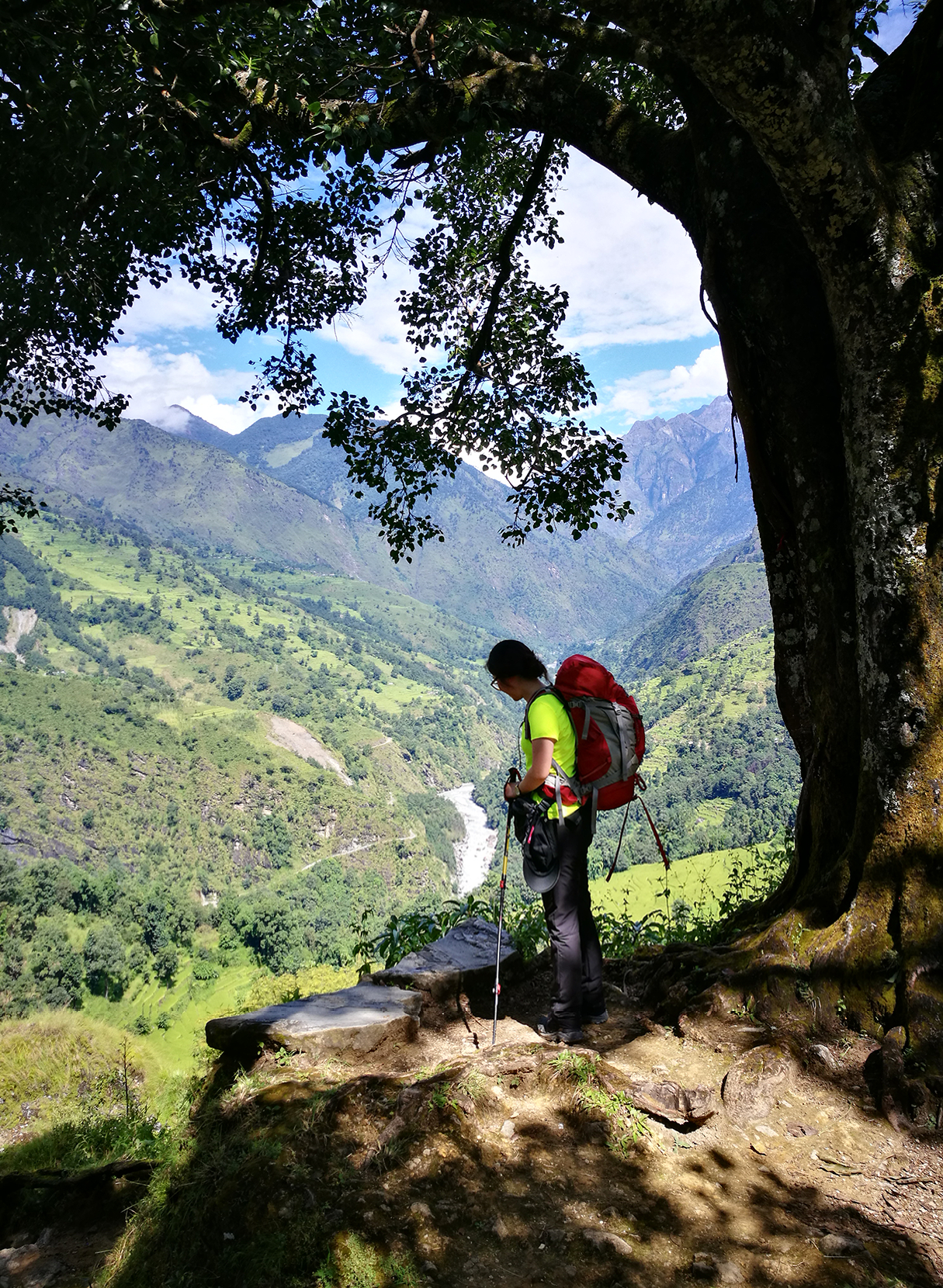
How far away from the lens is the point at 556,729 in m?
3.72

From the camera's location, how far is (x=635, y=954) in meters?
5.05

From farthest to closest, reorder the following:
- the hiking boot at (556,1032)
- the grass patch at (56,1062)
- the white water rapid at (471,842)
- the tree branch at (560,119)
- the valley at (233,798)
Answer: the white water rapid at (471,842) → the valley at (233,798) → the grass patch at (56,1062) → the tree branch at (560,119) → the hiking boot at (556,1032)

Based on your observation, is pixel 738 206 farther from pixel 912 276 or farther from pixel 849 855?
pixel 849 855

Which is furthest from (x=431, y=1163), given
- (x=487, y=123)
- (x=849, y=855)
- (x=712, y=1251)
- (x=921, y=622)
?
(x=487, y=123)

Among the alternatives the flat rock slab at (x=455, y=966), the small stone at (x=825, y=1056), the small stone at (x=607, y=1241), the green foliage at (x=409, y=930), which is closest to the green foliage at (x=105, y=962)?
the green foliage at (x=409, y=930)

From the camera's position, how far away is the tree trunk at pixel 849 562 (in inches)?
128

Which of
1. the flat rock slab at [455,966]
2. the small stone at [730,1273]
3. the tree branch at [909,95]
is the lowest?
the flat rock slab at [455,966]

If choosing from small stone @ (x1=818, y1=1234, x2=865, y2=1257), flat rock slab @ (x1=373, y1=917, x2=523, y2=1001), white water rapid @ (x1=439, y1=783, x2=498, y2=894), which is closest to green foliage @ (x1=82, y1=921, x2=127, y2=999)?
white water rapid @ (x1=439, y1=783, x2=498, y2=894)

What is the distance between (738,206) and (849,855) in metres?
3.42

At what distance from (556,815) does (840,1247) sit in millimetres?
1903

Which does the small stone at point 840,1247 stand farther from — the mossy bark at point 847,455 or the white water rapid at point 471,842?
the white water rapid at point 471,842

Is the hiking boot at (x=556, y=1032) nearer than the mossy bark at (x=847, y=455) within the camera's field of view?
No

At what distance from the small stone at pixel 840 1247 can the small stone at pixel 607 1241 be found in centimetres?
58

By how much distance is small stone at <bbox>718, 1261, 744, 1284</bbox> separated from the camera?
7.21 ft
